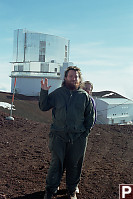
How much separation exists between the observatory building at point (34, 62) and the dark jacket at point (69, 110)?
2533 centimetres

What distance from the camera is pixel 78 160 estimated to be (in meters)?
3.32

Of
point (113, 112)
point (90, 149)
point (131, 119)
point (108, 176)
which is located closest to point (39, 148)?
point (90, 149)

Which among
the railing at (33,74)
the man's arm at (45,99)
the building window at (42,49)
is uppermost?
the building window at (42,49)

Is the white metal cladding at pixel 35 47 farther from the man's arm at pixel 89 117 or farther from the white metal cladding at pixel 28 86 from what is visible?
the man's arm at pixel 89 117

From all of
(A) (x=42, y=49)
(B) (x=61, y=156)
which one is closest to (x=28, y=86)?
(A) (x=42, y=49)

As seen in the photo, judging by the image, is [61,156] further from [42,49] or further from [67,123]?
[42,49]

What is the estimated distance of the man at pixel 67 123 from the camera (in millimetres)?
3154

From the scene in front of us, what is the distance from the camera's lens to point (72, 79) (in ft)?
10.7

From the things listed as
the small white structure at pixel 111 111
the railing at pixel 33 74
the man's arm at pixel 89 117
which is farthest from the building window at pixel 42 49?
the man's arm at pixel 89 117

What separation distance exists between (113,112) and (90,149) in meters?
15.1

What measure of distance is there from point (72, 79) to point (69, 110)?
423 millimetres

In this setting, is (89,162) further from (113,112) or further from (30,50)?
(30,50)

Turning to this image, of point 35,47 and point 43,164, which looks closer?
point 43,164

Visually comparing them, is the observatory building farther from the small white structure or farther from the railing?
the small white structure
